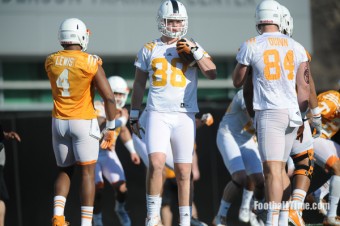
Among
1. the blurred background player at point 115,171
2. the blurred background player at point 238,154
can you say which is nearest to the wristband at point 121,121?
the blurred background player at point 115,171

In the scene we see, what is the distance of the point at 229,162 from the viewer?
1065 cm

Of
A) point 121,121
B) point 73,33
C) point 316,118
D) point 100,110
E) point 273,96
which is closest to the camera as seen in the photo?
point 273,96

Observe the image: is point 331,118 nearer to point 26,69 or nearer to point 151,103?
point 151,103

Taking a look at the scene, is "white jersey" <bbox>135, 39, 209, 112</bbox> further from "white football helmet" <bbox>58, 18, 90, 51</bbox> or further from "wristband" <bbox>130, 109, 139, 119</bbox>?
"white football helmet" <bbox>58, 18, 90, 51</bbox>

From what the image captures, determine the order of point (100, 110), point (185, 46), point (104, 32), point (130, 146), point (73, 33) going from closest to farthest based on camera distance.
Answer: point (185, 46)
point (73, 33)
point (100, 110)
point (130, 146)
point (104, 32)

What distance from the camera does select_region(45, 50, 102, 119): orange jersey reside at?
8875 millimetres

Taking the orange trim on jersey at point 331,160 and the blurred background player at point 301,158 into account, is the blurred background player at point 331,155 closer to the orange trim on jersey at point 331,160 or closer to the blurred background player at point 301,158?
the orange trim on jersey at point 331,160

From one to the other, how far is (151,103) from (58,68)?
98 centimetres

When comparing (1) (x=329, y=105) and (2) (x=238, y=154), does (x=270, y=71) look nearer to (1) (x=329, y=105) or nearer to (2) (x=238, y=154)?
(1) (x=329, y=105)

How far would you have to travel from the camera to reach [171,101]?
8.88m

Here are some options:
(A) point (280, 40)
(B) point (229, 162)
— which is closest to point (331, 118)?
(B) point (229, 162)

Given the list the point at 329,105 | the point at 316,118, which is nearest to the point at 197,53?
the point at 316,118

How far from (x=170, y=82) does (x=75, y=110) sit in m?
0.98

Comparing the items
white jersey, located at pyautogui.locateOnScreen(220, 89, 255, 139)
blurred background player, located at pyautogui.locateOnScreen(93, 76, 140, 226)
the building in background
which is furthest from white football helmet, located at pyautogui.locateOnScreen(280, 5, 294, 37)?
the building in background
